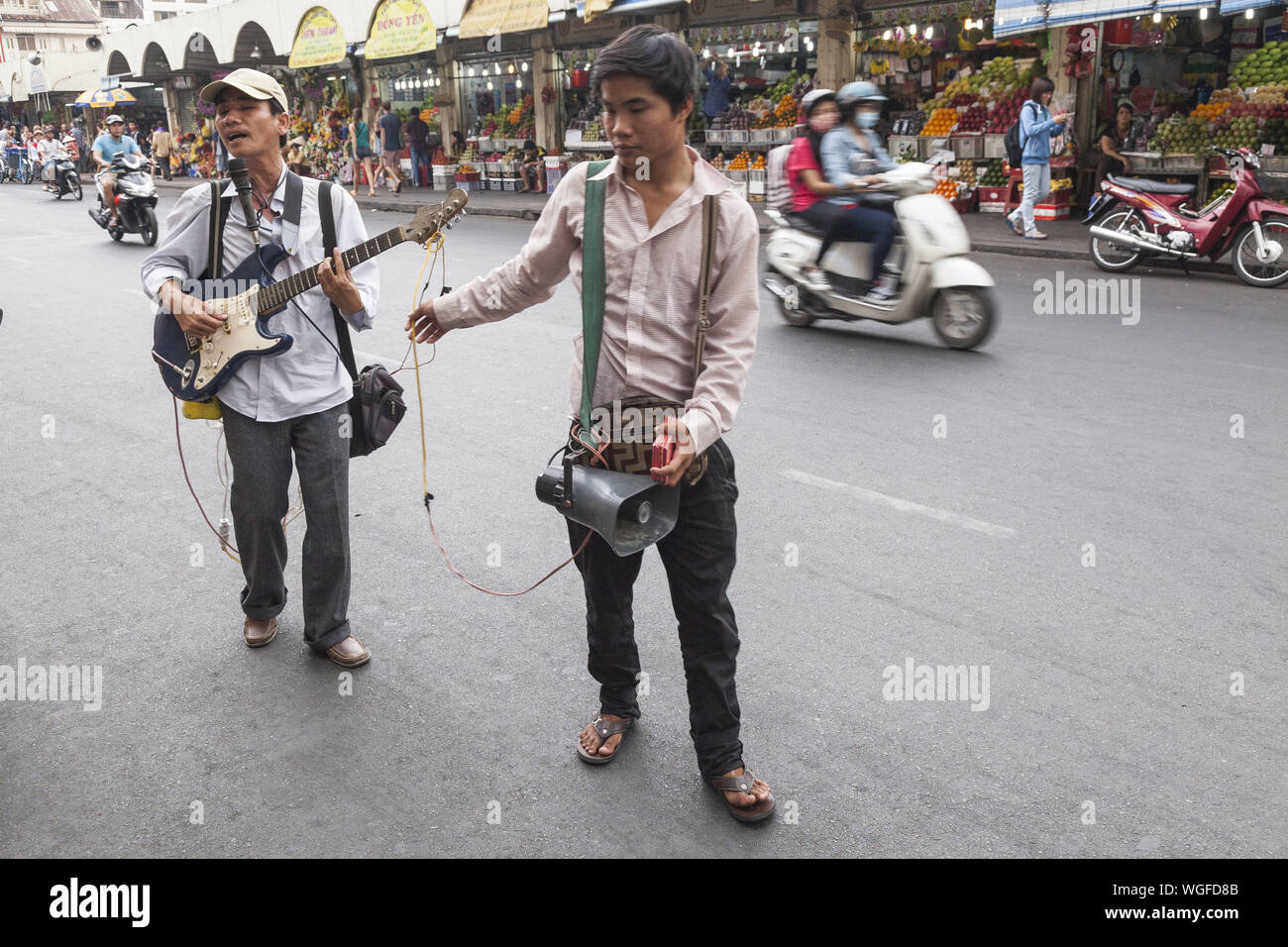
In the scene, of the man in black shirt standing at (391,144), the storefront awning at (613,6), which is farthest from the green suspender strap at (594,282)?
the man in black shirt standing at (391,144)

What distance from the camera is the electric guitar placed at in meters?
3.31

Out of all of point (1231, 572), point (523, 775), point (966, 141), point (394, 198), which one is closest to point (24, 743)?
point (523, 775)

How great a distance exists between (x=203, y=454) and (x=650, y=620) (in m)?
3.22

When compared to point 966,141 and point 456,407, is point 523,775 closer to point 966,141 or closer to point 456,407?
point 456,407

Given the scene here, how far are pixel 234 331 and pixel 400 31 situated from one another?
20.4 meters

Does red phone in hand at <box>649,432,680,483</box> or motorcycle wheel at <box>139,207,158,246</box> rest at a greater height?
red phone in hand at <box>649,432,680,483</box>

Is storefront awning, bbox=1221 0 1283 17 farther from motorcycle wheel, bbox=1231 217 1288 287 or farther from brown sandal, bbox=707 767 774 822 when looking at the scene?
brown sandal, bbox=707 767 774 822

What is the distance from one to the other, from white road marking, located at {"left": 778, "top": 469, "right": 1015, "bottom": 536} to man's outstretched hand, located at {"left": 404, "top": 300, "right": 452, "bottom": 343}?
8.65 feet

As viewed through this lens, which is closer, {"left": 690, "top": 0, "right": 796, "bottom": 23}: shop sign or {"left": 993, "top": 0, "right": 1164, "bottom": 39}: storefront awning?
{"left": 993, "top": 0, "right": 1164, "bottom": 39}: storefront awning

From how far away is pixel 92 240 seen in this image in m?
16.1

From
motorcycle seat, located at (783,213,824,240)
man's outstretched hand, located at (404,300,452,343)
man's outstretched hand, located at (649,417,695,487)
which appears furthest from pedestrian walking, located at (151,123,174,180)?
man's outstretched hand, located at (649,417,695,487)

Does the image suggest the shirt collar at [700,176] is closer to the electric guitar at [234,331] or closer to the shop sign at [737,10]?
the electric guitar at [234,331]

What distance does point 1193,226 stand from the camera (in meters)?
10.1

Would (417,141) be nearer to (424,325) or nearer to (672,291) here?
(424,325)
